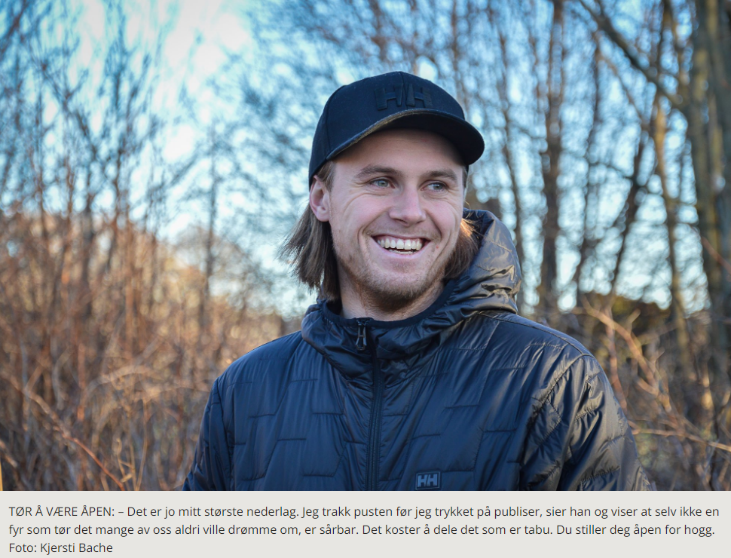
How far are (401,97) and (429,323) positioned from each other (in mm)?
788

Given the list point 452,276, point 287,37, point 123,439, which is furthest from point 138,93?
point 452,276

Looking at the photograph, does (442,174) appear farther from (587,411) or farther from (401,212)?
(587,411)

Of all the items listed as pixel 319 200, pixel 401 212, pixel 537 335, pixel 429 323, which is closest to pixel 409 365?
pixel 429 323

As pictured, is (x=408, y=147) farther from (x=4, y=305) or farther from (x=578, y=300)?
(x=578, y=300)

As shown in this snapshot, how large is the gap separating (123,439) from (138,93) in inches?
152

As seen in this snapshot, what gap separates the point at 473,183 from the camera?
973cm

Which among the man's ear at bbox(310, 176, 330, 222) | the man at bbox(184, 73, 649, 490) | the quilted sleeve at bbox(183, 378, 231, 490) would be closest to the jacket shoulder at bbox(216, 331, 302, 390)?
the man at bbox(184, 73, 649, 490)

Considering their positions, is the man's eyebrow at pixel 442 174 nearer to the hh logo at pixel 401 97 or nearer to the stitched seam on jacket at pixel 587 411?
the hh logo at pixel 401 97

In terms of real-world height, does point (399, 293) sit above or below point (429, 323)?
above

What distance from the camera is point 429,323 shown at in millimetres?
1903

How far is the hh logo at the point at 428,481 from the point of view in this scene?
5.65 ft

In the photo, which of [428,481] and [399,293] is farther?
[399,293]

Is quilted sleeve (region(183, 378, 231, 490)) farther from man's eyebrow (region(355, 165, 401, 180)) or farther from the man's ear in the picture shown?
man's eyebrow (region(355, 165, 401, 180))

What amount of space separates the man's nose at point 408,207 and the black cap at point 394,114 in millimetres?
230
